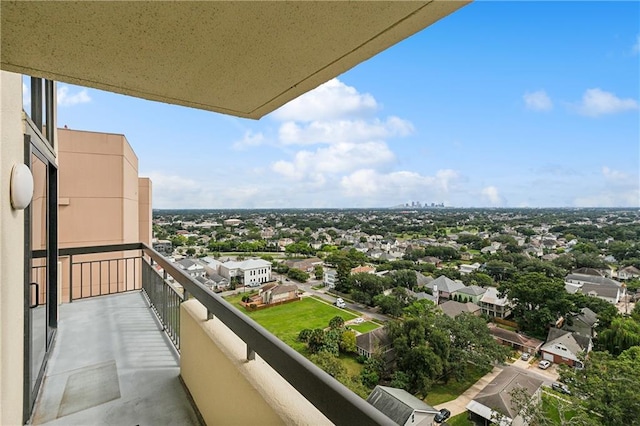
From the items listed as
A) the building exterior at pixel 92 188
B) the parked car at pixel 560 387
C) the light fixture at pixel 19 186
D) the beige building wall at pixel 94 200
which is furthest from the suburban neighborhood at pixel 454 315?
the building exterior at pixel 92 188

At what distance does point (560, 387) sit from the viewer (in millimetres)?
8102

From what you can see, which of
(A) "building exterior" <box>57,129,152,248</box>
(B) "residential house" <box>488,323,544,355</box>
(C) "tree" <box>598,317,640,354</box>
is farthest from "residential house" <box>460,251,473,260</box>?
(A) "building exterior" <box>57,129,152,248</box>

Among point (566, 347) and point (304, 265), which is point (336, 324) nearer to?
point (566, 347)

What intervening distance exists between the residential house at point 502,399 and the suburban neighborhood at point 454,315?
0.05 meters

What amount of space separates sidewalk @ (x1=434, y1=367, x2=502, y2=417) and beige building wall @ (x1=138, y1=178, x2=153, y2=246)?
372 inches

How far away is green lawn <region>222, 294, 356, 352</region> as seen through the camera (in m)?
11.2

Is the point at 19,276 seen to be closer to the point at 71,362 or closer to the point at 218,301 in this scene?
the point at 218,301

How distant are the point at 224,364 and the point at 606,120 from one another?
32.5 meters

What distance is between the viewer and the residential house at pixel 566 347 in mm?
9922

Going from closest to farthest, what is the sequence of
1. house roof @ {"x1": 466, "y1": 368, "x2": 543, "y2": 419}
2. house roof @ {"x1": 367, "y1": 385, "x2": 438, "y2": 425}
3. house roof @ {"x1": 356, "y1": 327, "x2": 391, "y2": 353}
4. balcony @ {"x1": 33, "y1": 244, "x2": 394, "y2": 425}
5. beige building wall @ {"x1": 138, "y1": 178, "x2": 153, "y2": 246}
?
1. balcony @ {"x1": 33, "y1": 244, "x2": 394, "y2": 425}
2. house roof @ {"x1": 367, "y1": 385, "x2": 438, "y2": 425}
3. house roof @ {"x1": 466, "y1": 368, "x2": 543, "y2": 419}
4. beige building wall @ {"x1": 138, "y1": 178, "x2": 153, "y2": 246}
5. house roof @ {"x1": 356, "y1": 327, "x2": 391, "y2": 353}

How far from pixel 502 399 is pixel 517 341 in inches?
224

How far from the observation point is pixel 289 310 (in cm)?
1346

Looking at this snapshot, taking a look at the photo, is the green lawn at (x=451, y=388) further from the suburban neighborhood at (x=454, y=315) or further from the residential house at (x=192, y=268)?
the residential house at (x=192, y=268)

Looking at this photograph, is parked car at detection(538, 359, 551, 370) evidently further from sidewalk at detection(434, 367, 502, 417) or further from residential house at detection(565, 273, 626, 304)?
residential house at detection(565, 273, 626, 304)
